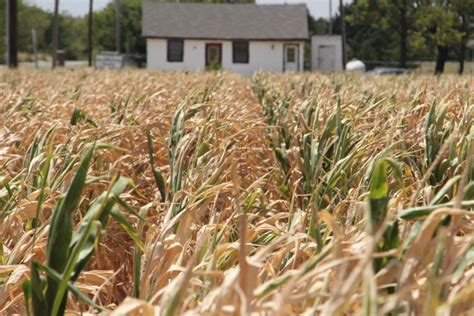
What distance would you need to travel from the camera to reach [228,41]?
6028cm

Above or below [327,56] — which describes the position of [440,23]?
above

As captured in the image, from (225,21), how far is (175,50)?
5430 mm

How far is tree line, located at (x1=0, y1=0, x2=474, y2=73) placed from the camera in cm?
5884

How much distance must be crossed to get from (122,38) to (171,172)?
82.7 metres

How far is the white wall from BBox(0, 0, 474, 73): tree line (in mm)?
5975

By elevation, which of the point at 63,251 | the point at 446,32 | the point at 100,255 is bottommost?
the point at 100,255

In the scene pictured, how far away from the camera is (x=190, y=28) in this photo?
61656 mm

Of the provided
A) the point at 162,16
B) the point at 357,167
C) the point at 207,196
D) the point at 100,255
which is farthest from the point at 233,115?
the point at 162,16

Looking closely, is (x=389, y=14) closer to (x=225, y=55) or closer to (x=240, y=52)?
(x=240, y=52)

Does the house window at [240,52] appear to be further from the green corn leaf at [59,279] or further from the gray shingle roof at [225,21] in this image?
the green corn leaf at [59,279]

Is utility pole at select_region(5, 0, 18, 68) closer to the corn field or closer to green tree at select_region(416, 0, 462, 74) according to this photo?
the corn field

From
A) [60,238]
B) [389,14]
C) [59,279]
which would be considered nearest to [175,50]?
[389,14]

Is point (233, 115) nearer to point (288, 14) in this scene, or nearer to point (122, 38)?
point (288, 14)

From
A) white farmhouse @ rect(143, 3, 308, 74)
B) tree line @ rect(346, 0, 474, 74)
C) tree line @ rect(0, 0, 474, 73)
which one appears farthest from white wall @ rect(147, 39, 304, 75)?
tree line @ rect(0, 0, 474, 73)
